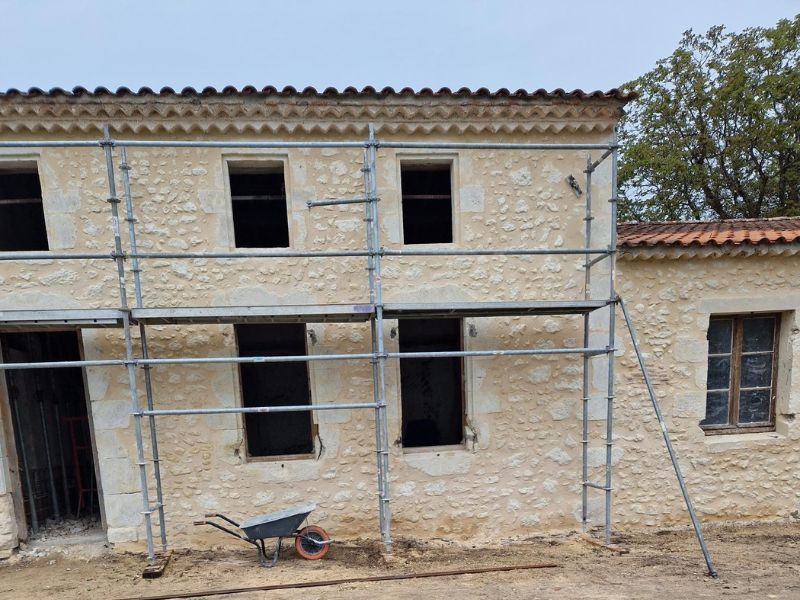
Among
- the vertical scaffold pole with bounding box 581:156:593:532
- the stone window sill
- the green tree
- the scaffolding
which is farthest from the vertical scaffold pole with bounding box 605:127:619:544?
the green tree

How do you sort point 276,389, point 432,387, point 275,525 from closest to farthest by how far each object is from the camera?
point 275,525 → point 276,389 → point 432,387

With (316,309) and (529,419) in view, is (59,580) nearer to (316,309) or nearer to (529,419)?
(316,309)

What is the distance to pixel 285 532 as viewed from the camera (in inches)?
147

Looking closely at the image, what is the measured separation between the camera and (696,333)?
14.4 feet

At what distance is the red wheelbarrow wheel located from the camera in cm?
397

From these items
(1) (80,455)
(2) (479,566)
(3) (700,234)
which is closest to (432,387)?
(2) (479,566)

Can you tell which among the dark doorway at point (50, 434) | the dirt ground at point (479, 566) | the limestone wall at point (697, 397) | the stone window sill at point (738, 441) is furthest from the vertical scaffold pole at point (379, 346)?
the stone window sill at point (738, 441)

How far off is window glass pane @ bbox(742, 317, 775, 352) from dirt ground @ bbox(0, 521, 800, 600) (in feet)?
6.58

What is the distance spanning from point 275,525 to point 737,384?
514cm

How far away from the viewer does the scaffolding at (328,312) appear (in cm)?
345

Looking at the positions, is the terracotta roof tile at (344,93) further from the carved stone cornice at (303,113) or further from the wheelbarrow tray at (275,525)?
the wheelbarrow tray at (275,525)

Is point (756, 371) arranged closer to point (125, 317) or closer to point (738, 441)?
point (738, 441)

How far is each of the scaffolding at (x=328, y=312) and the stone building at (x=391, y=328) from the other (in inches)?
6.4

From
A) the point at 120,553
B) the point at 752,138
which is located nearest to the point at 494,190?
the point at 120,553
